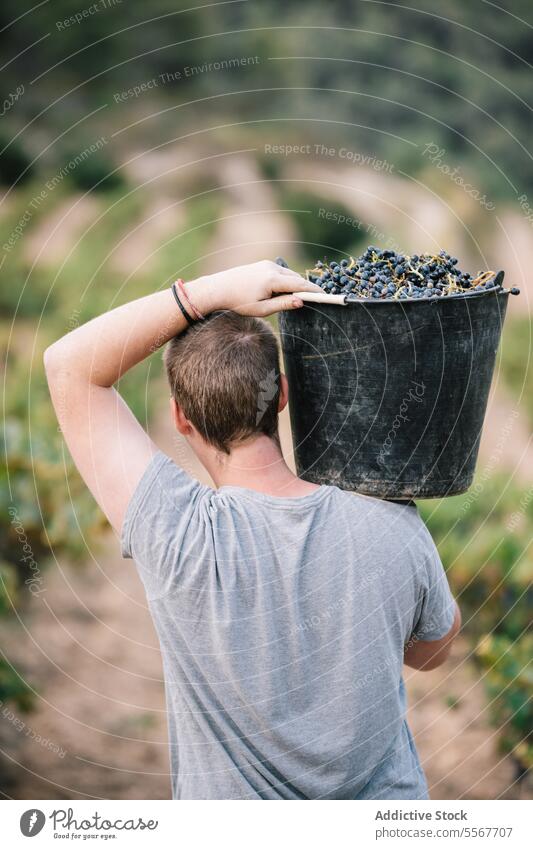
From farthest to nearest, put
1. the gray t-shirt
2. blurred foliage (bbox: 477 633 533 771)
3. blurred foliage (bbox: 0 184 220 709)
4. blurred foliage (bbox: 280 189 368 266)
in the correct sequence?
blurred foliage (bbox: 280 189 368 266)
blurred foliage (bbox: 0 184 220 709)
blurred foliage (bbox: 477 633 533 771)
the gray t-shirt

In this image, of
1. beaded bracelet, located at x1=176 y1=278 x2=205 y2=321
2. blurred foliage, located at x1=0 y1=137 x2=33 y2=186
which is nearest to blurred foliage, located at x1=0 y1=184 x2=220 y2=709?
blurred foliage, located at x1=0 y1=137 x2=33 y2=186

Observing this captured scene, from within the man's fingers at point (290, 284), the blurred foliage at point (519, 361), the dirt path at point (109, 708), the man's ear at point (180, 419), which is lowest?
the dirt path at point (109, 708)

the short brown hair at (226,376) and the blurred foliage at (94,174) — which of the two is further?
the blurred foliage at (94,174)

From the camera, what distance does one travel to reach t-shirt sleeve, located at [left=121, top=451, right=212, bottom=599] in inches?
49.4

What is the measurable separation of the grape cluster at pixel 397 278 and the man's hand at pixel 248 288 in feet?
0.24

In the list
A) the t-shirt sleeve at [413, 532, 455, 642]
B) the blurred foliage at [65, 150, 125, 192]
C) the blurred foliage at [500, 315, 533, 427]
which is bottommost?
the blurred foliage at [500, 315, 533, 427]

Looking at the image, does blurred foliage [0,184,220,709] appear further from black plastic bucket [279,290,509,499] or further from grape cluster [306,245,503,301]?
grape cluster [306,245,503,301]

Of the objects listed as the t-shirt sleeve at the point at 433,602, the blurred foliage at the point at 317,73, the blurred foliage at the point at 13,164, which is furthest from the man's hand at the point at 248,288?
the blurred foliage at the point at 317,73

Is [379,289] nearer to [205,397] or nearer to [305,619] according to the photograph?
[205,397]

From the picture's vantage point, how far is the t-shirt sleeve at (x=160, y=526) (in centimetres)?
125

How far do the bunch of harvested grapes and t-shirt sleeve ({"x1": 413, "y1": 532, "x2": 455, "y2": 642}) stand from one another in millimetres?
386

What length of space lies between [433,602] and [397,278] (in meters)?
0.52

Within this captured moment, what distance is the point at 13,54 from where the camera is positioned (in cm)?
1064

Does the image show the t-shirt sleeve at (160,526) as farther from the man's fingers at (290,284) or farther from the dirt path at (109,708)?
the dirt path at (109,708)
